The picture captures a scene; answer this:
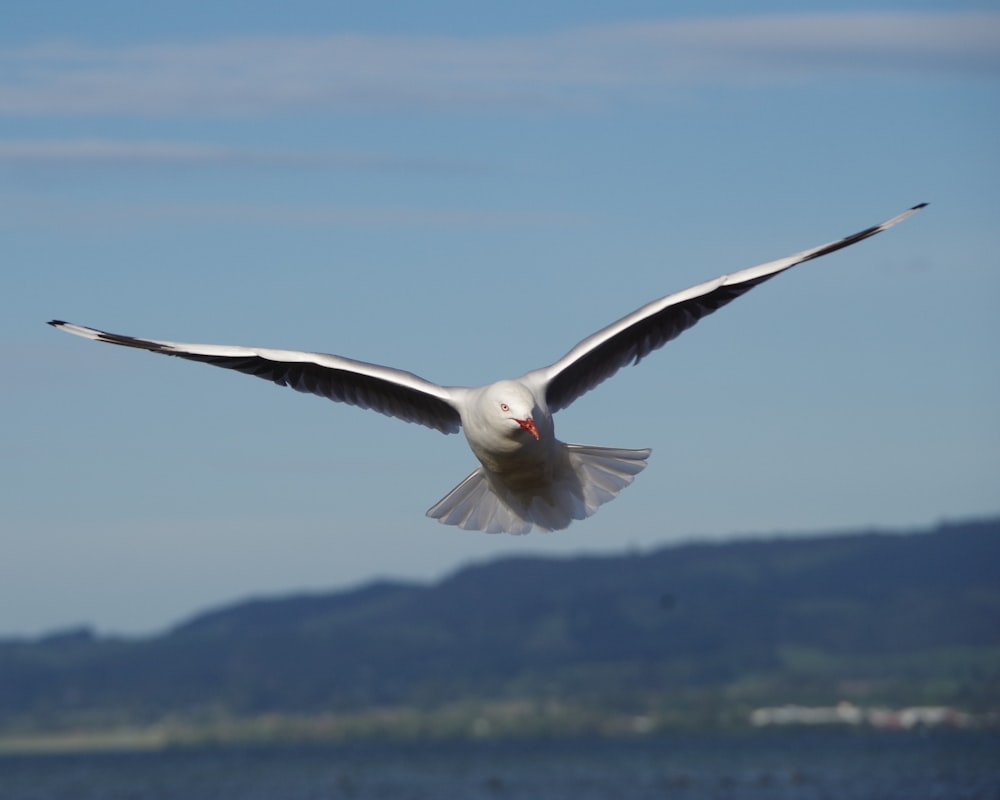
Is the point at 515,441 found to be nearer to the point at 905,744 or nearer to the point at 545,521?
the point at 545,521

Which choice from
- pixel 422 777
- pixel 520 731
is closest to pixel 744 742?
pixel 520 731

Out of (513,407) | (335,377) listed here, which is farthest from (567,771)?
(513,407)

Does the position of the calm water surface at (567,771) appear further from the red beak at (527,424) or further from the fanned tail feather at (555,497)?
the red beak at (527,424)

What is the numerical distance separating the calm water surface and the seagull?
179 feet

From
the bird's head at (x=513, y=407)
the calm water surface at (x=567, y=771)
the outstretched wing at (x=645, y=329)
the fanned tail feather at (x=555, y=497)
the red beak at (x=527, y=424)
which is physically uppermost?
the outstretched wing at (x=645, y=329)

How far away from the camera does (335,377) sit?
20703mm

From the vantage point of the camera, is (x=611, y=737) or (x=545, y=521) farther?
(x=611, y=737)

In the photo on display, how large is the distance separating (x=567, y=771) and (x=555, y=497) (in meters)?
101

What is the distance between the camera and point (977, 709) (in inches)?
6496

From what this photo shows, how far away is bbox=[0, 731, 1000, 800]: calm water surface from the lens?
91.2 metres

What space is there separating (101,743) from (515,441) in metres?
188

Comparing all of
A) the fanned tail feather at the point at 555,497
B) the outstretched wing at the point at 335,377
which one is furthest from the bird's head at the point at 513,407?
the fanned tail feather at the point at 555,497

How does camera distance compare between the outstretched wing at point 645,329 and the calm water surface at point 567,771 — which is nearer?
the outstretched wing at point 645,329

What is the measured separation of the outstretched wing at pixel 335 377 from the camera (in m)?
19.5
